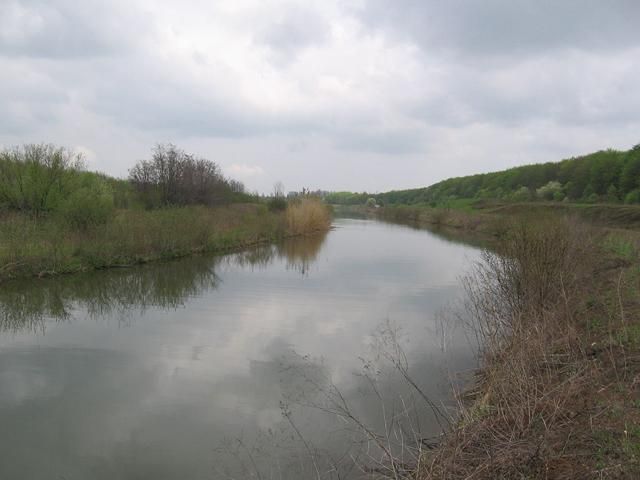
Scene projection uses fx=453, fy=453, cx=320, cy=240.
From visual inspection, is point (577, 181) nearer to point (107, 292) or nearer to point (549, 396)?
point (107, 292)

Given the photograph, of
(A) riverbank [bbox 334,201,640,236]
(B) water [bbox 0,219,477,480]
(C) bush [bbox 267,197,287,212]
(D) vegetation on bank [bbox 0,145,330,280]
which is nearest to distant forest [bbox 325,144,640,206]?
(A) riverbank [bbox 334,201,640,236]

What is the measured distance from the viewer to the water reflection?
28.7 feet

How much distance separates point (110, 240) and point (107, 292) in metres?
3.37

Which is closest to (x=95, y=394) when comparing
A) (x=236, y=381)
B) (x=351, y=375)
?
(x=236, y=381)

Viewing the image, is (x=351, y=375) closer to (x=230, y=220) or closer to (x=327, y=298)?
(x=327, y=298)

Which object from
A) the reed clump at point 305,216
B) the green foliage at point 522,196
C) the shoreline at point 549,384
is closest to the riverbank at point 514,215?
the green foliage at point 522,196

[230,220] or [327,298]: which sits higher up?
[230,220]

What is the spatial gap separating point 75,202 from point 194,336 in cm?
832

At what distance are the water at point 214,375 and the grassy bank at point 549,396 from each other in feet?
2.07

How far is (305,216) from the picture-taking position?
87.1 feet

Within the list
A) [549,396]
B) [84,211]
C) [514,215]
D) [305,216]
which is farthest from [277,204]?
[549,396]

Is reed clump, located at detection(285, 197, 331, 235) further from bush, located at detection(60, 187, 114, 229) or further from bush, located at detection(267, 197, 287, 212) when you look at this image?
bush, located at detection(60, 187, 114, 229)

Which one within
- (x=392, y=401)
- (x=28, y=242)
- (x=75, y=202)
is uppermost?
(x=75, y=202)

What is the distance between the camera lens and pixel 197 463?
4.10 meters
